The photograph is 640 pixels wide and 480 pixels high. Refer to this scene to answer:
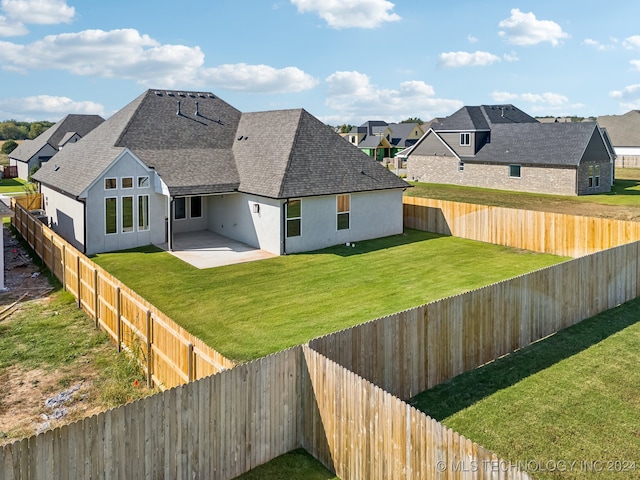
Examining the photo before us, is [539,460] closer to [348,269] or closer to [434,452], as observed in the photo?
[434,452]

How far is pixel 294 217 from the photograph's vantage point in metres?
22.7

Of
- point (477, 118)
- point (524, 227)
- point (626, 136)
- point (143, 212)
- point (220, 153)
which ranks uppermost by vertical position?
point (626, 136)

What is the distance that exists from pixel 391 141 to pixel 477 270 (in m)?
69.5

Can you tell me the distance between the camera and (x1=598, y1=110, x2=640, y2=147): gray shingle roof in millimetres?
68875

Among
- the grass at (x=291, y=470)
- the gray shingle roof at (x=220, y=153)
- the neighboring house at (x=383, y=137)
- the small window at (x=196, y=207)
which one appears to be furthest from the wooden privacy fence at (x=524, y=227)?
the neighboring house at (x=383, y=137)

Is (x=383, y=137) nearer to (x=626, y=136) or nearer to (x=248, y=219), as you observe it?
(x=626, y=136)

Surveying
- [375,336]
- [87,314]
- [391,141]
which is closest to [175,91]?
[87,314]

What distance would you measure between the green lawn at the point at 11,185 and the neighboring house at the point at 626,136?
66710 mm

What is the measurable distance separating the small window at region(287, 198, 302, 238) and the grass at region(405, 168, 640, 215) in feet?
47.0

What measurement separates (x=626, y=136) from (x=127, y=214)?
222 ft

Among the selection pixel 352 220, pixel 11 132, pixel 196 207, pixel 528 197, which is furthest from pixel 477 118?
pixel 11 132

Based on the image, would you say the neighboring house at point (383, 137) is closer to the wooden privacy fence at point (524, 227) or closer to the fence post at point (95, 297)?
the wooden privacy fence at point (524, 227)

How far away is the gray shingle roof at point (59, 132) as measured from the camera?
55219 millimetres

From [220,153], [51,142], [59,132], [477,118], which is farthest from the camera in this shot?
[59,132]
